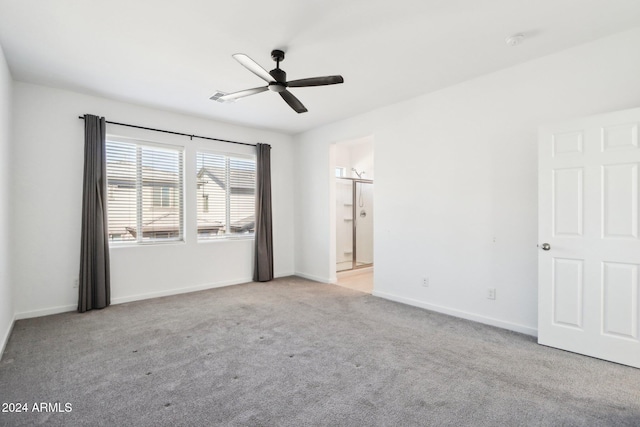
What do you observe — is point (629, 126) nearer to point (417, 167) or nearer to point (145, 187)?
point (417, 167)

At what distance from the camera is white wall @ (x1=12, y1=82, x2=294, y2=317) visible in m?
3.64

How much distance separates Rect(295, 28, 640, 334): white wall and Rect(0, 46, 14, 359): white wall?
4031 mm

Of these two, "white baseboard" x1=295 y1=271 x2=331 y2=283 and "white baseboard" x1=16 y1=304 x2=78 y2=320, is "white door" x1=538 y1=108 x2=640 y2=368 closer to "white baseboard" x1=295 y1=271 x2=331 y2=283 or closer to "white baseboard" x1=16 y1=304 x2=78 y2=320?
"white baseboard" x1=295 y1=271 x2=331 y2=283

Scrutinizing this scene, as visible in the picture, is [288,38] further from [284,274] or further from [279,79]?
[284,274]

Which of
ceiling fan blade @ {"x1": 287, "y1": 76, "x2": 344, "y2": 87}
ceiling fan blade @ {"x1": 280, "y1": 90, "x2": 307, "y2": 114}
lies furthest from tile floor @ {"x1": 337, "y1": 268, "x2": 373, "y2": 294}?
ceiling fan blade @ {"x1": 287, "y1": 76, "x2": 344, "y2": 87}

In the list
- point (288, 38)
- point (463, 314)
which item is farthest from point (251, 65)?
point (463, 314)

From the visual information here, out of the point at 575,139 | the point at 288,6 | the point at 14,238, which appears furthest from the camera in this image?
the point at 14,238

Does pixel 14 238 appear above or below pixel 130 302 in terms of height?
above

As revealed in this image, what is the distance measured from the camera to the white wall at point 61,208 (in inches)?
143

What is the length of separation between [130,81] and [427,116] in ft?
11.7

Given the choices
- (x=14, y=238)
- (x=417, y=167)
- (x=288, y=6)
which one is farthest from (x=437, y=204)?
(x=14, y=238)

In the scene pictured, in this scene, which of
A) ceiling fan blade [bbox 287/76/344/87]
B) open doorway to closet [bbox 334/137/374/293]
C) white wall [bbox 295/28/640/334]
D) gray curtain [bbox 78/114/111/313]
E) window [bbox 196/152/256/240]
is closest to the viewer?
ceiling fan blade [bbox 287/76/344/87]

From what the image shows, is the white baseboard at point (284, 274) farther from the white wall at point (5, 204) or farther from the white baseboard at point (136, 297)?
the white wall at point (5, 204)

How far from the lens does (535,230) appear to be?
10.1 ft
